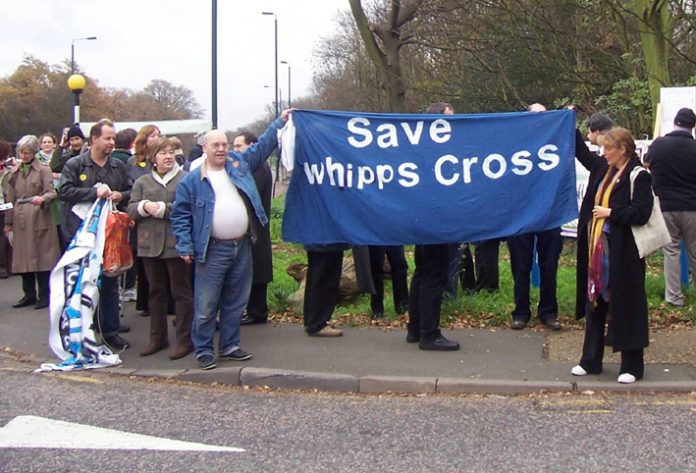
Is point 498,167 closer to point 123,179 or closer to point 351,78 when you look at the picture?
point 123,179

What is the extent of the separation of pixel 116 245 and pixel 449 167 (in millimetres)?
2879

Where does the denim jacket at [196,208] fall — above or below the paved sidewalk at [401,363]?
above

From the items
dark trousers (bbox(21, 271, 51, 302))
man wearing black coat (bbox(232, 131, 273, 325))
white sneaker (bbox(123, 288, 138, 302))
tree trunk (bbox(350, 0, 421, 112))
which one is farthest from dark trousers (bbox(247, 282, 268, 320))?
tree trunk (bbox(350, 0, 421, 112))

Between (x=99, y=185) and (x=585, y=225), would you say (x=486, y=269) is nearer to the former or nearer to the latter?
(x=585, y=225)

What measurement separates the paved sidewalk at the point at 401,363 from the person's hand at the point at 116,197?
4.31 ft

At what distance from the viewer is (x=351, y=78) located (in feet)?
115

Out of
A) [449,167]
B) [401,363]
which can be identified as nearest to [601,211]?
[449,167]

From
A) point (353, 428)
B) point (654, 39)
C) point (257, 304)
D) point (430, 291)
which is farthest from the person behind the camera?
point (654, 39)

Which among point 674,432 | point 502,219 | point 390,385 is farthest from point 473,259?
point 674,432

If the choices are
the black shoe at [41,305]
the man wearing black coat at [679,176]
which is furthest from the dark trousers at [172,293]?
the man wearing black coat at [679,176]

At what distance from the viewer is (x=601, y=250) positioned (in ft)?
17.6

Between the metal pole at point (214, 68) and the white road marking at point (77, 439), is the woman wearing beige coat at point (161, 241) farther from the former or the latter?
the metal pole at point (214, 68)

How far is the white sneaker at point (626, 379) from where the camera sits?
5.32 m

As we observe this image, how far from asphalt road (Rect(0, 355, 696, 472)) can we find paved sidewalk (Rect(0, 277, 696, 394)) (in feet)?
0.45
